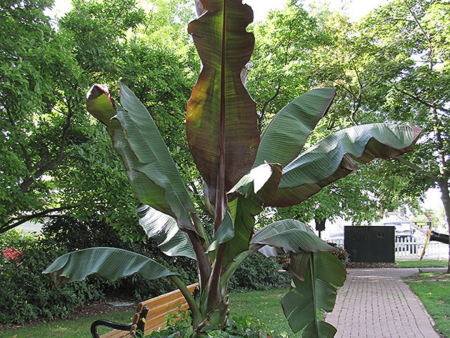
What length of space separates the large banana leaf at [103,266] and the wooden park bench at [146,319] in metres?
0.42

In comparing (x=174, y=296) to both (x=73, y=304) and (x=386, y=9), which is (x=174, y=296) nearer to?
(x=73, y=304)

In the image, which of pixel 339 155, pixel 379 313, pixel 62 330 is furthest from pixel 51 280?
pixel 379 313

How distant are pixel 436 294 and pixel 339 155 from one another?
9619 mm

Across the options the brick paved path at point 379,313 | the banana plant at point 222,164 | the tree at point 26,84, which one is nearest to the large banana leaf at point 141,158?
the banana plant at point 222,164

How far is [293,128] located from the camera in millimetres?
3887

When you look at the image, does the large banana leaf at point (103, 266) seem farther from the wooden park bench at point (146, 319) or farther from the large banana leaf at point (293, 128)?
the large banana leaf at point (293, 128)

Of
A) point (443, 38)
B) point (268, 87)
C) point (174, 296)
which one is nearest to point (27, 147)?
point (174, 296)

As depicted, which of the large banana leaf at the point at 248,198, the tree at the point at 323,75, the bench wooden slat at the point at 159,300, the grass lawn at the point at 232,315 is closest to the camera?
the large banana leaf at the point at 248,198

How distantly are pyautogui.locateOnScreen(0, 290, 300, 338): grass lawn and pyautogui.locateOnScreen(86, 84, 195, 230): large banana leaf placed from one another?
6.57ft

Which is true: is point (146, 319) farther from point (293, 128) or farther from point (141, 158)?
point (293, 128)

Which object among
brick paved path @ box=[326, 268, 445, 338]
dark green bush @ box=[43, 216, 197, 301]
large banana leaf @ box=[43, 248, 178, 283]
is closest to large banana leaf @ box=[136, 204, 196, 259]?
large banana leaf @ box=[43, 248, 178, 283]

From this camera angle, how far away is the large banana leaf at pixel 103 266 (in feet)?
10.2

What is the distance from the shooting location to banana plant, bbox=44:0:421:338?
3.05 m

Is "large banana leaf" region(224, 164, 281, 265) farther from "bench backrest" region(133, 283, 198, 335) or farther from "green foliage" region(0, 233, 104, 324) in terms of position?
"green foliage" region(0, 233, 104, 324)
